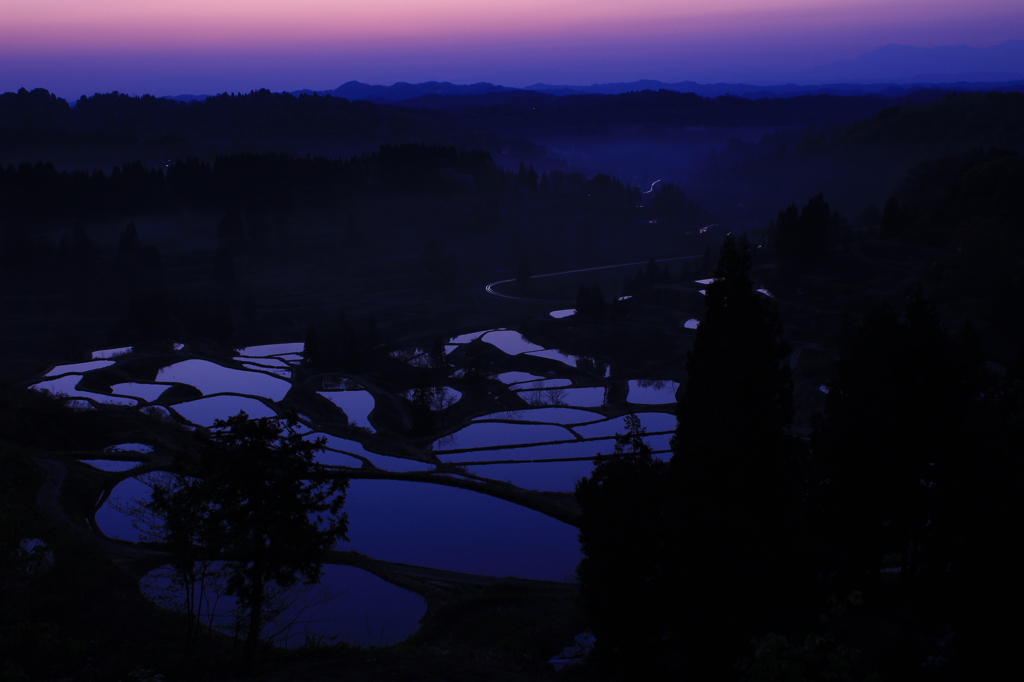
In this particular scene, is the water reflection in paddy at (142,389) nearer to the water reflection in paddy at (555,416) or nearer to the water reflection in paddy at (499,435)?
the water reflection in paddy at (499,435)

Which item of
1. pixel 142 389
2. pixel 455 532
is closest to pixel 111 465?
pixel 455 532

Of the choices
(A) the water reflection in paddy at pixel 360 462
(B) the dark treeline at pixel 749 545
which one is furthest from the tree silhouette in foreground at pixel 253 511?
(A) the water reflection in paddy at pixel 360 462

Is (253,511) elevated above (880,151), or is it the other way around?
(880,151)

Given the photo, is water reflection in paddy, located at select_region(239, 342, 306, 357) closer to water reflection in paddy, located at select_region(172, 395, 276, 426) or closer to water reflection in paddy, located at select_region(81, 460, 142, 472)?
water reflection in paddy, located at select_region(172, 395, 276, 426)

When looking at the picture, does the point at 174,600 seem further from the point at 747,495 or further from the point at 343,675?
the point at 747,495

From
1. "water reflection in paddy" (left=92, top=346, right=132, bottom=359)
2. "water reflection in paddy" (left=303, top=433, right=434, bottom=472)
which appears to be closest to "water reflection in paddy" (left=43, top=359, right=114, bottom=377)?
"water reflection in paddy" (left=92, top=346, right=132, bottom=359)

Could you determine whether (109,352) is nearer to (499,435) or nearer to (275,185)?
(499,435)

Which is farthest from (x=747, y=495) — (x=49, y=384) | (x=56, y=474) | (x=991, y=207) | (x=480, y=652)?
(x=991, y=207)
